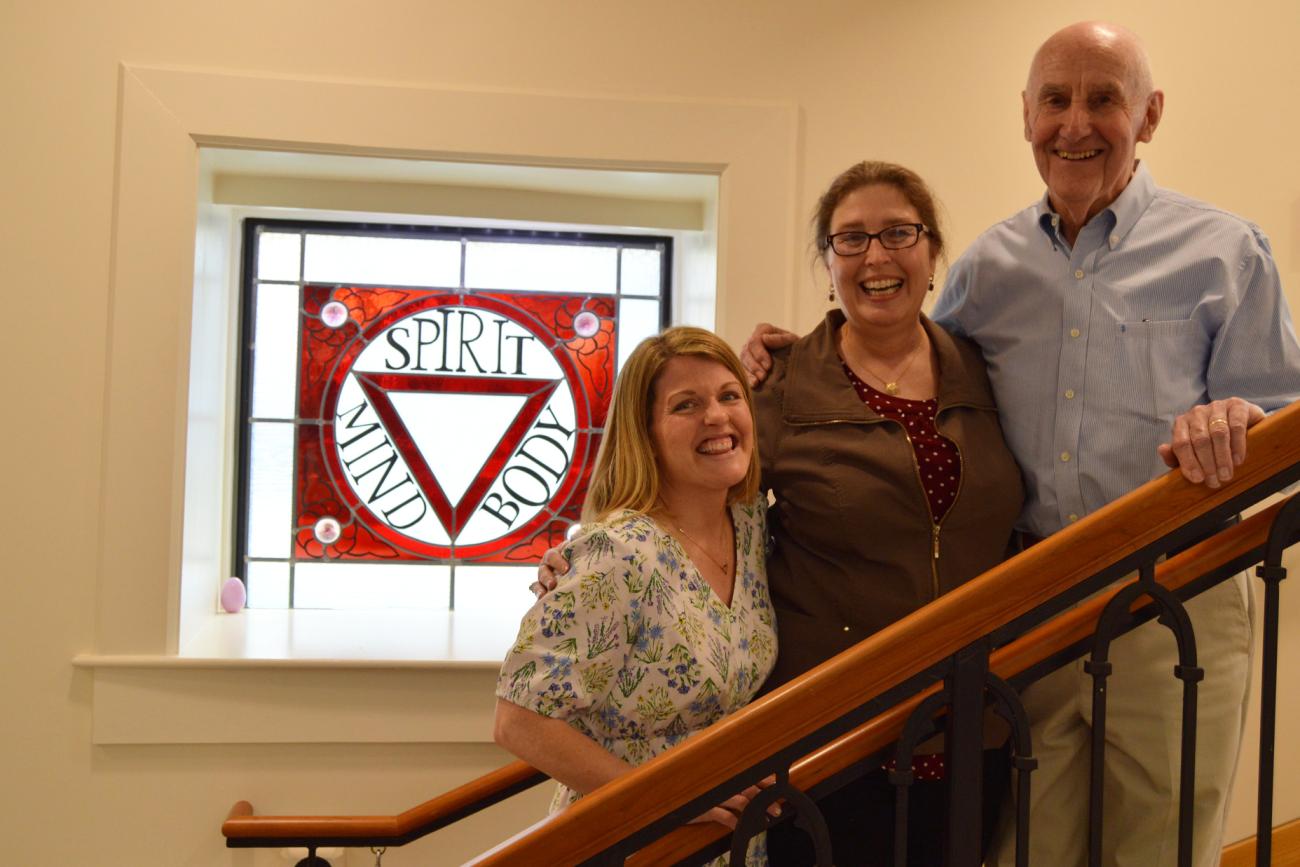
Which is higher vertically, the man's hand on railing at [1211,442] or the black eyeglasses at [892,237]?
the black eyeglasses at [892,237]

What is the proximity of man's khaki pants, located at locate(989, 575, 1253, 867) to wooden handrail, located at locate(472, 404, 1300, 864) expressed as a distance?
363 millimetres

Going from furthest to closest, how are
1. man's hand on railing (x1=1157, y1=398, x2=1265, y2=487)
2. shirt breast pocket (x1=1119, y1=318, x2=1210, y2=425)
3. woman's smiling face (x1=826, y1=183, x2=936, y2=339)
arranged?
1. woman's smiling face (x1=826, y1=183, x2=936, y2=339)
2. shirt breast pocket (x1=1119, y1=318, x2=1210, y2=425)
3. man's hand on railing (x1=1157, y1=398, x2=1265, y2=487)

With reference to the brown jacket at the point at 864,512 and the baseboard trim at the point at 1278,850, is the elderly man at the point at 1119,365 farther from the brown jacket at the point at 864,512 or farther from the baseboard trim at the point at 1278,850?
the baseboard trim at the point at 1278,850

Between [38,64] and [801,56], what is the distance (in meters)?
1.71

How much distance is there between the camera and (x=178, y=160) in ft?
7.56

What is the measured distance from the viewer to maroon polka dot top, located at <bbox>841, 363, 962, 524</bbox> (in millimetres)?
1517

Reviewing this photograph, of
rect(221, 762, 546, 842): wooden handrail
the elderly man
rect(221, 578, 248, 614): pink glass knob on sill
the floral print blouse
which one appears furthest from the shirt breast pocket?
rect(221, 578, 248, 614): pink glass knob on sill

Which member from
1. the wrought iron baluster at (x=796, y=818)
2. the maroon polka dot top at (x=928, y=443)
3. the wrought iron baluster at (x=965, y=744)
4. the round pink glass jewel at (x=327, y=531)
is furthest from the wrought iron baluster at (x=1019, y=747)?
the round pink glass jewel at (x=327, y=531)

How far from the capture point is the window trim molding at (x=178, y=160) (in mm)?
2287

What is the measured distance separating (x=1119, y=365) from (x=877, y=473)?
38 cm

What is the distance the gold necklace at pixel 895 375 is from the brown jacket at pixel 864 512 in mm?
44

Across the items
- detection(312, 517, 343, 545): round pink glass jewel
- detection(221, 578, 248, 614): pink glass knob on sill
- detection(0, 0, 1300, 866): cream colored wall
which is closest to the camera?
detection(0, 0, 1300, 866): cream colored wall

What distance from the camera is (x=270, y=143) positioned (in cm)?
234

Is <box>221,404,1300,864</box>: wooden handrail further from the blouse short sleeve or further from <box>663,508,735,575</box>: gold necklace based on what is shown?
<box>663,508,735,575</box>: gold necklace
